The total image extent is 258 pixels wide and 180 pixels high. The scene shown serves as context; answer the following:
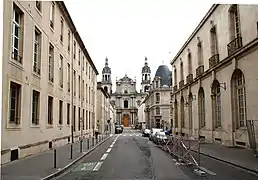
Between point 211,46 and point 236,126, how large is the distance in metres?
8.08

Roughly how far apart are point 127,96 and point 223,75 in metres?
101

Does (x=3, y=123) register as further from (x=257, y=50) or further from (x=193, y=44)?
(x=193, y=44)

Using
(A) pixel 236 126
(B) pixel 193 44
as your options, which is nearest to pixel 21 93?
(A) pixel 236 126

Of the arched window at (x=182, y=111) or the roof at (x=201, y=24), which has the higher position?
the roof at (x=201, y=24)

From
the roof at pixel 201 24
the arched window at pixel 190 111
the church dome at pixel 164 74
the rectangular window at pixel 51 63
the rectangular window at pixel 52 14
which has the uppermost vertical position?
the church dome at pixel 164 74

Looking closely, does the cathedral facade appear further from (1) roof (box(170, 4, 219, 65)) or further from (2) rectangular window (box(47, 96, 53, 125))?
(2) rectangular window (box(47, 96, 53, 125))

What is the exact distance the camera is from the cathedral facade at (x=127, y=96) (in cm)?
12427

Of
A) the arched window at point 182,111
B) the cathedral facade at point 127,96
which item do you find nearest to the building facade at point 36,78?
the arched window at point 182,111

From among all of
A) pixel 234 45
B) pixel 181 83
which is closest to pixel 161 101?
pixel 181 83

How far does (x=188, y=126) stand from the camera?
37188mm

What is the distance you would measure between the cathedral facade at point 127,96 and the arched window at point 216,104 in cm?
9631

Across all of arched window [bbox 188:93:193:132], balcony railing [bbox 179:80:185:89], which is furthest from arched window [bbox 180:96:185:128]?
arched window [bbox 188:93:193:132]

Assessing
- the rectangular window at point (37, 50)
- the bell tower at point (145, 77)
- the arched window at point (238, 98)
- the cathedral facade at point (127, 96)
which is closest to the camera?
the rectangular window at point (37, 50)

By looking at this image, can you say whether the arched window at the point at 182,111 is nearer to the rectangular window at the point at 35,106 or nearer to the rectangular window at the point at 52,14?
the rectangular window at the point at 52,14
